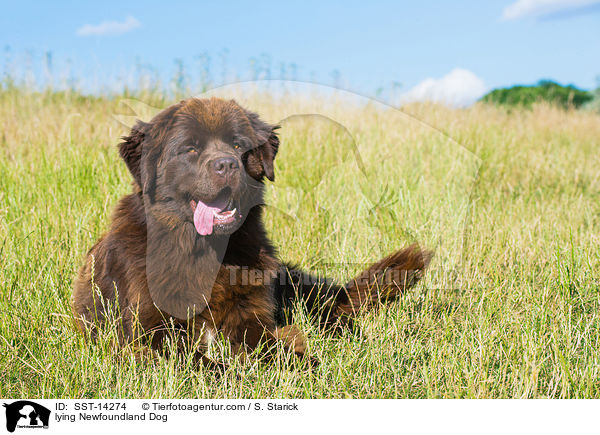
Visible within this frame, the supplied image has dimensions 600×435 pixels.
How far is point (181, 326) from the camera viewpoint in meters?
2.82

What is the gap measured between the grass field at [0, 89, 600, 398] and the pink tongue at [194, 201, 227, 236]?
2.13ft

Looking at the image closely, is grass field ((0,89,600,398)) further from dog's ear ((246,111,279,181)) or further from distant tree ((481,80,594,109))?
distant tree ((481,80,594,109))

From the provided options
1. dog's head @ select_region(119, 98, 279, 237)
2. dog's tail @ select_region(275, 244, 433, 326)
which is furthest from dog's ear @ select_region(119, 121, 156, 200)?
dog's tail @ select_region(275, 244, 433, 326)

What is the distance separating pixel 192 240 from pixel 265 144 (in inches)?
28.1

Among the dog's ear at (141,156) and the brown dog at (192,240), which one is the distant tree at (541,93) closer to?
the brown dog at (192,240)

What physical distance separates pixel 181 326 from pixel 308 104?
1864mm

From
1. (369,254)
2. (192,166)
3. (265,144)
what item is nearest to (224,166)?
(192,166)

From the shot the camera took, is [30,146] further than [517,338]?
Yes

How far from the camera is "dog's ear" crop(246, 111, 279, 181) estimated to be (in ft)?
9.95

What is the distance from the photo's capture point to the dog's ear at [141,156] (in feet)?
9.46

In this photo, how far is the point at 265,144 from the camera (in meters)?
3.10
